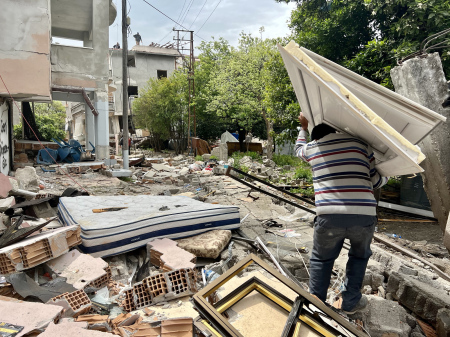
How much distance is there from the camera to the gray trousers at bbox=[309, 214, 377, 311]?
214 cm

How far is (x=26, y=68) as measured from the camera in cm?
809

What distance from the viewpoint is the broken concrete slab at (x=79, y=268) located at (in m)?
2.74

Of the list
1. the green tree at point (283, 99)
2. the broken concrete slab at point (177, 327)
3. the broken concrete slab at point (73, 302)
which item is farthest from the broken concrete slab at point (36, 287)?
the green tree at point (283, 99)

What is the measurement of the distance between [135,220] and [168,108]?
23.0 meters

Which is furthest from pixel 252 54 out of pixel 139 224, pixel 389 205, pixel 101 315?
pixel 101 315

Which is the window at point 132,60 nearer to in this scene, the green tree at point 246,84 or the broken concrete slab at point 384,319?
the green tree at point 246,84

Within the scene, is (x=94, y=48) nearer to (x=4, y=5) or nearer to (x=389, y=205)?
(x=4, y=5)

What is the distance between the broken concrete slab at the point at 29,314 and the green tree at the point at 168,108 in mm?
23701

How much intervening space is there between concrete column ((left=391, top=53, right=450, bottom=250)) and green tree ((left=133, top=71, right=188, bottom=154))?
2209cm

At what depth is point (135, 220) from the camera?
11.5 ft

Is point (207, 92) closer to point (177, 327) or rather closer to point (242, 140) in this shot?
point (242, 140)

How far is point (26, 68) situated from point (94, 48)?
14.8ft

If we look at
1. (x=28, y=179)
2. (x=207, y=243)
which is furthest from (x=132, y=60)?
(x=207, y=243)

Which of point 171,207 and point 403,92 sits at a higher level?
point 403,92
